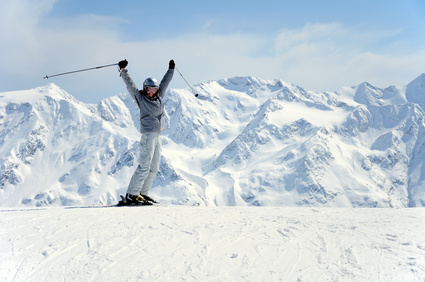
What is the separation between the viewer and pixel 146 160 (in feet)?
38.7

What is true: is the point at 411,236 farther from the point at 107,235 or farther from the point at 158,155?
the point at 158,155

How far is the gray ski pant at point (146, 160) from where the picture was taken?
38.6 ft

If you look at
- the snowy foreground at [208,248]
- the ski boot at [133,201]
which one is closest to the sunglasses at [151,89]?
the ski boot at [133,201]

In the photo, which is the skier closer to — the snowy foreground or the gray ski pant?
the gray ski pant

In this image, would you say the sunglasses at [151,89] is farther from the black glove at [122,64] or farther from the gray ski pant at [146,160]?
the gray ski pant at [146,160]

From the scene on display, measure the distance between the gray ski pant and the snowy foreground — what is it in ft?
9.79

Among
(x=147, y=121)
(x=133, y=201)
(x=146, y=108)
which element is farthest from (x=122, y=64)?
(x=133, y=201)

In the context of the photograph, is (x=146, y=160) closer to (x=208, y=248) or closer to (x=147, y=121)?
(x=147, y=121)

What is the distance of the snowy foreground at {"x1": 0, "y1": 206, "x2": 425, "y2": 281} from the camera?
215 inches

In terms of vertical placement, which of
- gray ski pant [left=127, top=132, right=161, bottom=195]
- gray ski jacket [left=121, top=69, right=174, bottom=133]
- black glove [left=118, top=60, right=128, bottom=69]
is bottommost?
gray ski pant [left=127, top=132, right=161, bottom=195]

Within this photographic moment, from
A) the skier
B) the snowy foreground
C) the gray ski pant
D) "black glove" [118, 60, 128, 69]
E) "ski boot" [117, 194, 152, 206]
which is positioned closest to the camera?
the snowy foreground

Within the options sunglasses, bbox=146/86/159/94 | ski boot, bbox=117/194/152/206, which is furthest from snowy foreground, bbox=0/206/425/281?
sunglasses, bbox=146/86/159/94

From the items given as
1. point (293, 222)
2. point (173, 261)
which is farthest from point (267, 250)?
point (293, 222)

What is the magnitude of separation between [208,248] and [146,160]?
5843mm
